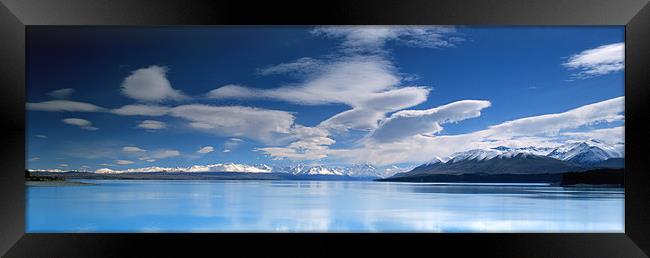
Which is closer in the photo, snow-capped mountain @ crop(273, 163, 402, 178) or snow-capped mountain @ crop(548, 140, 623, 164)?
snow-capped mountain @ crop(273, 163, 402, 178)

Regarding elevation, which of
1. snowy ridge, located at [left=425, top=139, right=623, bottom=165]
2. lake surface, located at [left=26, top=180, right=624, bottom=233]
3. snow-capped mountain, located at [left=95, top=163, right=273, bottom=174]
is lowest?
lake surface, located at [left=26, top=180, right=624, bottom=233]

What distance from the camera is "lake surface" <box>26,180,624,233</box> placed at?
5910 millimetres

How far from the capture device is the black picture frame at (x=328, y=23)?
3.15 meters

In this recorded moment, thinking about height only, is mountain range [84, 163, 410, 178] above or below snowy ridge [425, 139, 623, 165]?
below

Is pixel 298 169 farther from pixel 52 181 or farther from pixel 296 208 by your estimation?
pixel 52 181

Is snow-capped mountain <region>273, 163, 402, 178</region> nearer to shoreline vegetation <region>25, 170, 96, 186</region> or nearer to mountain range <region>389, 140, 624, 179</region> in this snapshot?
mountain range <region>389, 140, 624, 179</region>

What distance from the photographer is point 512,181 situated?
1094 cm

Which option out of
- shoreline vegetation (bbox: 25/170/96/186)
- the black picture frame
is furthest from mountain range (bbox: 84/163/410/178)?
the black picture frame

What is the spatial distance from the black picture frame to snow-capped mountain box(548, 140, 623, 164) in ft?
16.0

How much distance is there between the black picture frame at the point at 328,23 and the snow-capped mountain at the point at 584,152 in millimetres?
4883

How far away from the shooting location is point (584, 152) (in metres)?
8.98

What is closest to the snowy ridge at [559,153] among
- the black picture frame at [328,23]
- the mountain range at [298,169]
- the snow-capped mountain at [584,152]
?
the snow-capped mountain at [584,152]

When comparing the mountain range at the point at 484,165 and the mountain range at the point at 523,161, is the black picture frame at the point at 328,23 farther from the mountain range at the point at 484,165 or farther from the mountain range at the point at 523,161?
the mountain range at the point at 523,161

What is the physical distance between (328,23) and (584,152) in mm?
7273
